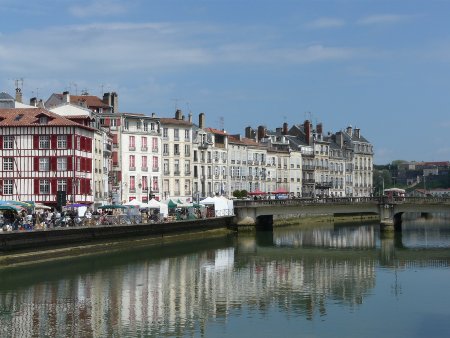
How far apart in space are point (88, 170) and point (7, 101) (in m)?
12.6

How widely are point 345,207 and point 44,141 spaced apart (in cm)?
2980

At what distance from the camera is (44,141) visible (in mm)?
69375

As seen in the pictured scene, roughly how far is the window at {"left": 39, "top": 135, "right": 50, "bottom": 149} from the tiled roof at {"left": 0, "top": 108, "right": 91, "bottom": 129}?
115 cm

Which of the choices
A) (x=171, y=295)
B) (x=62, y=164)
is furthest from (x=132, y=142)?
(x=171, y=295)

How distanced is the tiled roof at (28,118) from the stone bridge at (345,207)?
21783 mm

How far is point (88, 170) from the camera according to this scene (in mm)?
72750

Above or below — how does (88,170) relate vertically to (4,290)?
above

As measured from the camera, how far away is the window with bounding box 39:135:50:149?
6931 cm

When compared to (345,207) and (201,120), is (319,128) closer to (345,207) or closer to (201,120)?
(201,120)

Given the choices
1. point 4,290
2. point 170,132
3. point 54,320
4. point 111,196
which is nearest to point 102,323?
point 54,320

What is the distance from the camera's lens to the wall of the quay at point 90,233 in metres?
46.9

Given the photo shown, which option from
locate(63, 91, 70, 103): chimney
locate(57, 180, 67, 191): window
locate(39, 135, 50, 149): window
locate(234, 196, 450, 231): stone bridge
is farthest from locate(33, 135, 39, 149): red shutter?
locate(234, 196, 450, 231): stone bridge

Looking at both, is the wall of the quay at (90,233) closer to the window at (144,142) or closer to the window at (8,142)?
the window at (8,142)

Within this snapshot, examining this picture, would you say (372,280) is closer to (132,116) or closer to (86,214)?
(86,214)
